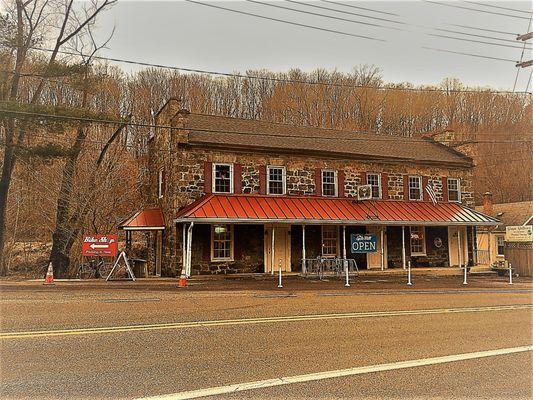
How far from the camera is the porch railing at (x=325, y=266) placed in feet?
69.2

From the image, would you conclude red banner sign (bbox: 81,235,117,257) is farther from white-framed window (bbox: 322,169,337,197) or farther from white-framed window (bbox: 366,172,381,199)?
white-framed window (bbox: 366,172,381,199)

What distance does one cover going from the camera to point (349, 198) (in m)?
24.4

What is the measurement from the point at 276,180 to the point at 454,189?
11172mm

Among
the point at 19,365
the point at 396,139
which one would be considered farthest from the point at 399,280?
the point at 19,365

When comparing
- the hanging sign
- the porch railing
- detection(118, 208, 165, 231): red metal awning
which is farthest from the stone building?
the hanging sign

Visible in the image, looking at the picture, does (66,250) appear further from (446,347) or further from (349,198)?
(446,347)

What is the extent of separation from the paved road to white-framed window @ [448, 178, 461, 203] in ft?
45.4

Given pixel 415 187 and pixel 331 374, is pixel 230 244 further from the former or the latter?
Result: pixel 331 374

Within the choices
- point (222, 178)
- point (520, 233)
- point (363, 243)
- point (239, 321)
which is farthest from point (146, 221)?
point (520, 233)

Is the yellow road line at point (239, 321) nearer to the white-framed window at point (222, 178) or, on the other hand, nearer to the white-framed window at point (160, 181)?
the white-framed window at point (222, 178)

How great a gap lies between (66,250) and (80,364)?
19.3 metres

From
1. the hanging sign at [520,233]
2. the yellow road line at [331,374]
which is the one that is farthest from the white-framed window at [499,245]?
the yellow road line at [331,374]

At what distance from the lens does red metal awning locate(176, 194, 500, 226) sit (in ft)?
66.1

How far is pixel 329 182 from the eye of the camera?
2434cm
